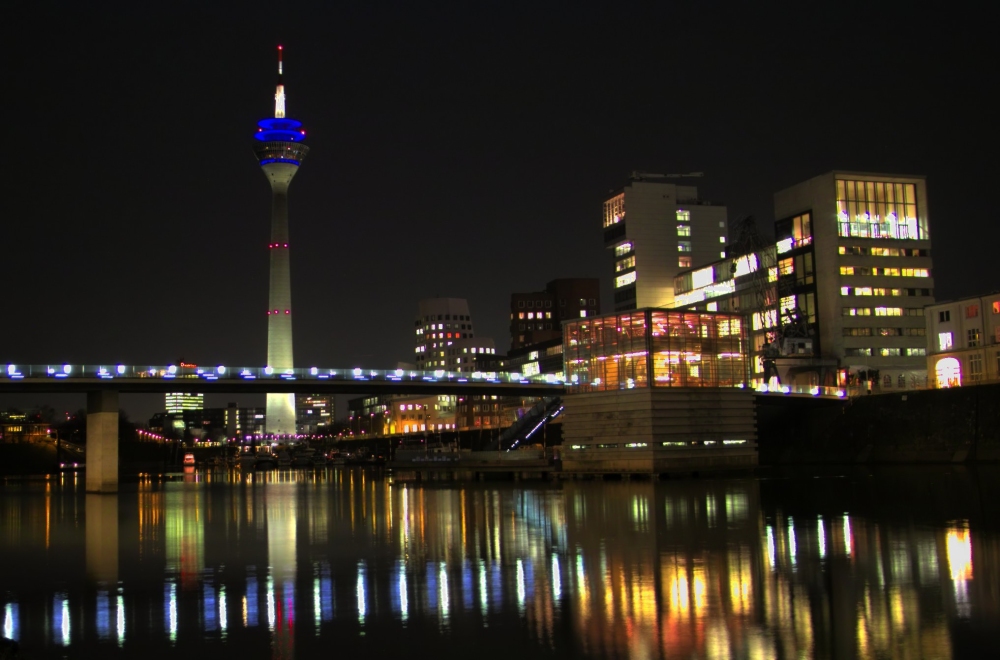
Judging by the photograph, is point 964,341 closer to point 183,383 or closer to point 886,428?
point 886,428

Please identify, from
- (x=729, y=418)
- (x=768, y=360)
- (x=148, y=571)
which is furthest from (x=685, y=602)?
(x=768, y=360)

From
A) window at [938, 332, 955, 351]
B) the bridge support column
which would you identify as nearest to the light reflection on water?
the bridge support column

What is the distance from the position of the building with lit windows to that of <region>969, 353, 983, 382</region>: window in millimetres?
30236

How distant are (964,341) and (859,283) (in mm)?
32505

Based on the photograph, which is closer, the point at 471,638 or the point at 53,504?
the point at 471,638

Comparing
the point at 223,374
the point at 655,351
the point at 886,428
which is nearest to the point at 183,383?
the point at 223,374

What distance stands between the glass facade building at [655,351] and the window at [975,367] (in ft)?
99.2

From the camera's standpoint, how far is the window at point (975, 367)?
111 meters

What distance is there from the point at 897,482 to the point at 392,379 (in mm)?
67929

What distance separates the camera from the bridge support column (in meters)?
104

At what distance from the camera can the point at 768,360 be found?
14725cm

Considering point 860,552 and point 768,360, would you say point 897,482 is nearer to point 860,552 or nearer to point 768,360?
point 860,552

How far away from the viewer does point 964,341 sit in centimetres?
11538

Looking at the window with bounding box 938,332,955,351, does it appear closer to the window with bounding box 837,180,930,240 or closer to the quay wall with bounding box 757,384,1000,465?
the quay wall with bounding box 757,384,1000,465
